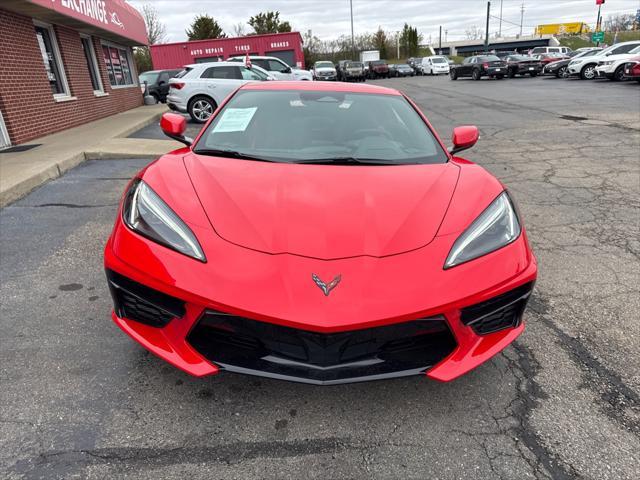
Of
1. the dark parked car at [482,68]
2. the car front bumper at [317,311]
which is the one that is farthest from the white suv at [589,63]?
the car front bumper at [317,311]

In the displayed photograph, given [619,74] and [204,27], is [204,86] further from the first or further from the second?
[204,27]

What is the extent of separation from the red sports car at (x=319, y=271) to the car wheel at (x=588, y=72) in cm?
2539

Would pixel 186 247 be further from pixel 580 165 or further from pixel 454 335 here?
pixel 580 165

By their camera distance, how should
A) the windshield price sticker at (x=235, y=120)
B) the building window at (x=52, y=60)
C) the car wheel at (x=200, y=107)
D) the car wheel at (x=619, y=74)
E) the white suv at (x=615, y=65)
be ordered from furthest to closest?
the car wheel at (x=619, y=74) → the white suv at (x=615, y=65) → the car wheel at (x=200, y=107) → the building window at (x=52, y=60) → the windshield price sticker at (x=235, y=120)

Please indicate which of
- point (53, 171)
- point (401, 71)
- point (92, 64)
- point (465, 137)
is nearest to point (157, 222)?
point (465, 137)

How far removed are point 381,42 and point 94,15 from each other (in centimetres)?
6235

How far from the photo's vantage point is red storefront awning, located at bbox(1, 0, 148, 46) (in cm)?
838

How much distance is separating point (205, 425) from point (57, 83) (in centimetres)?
1095

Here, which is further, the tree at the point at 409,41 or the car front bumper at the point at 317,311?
the tree at the point at 409,41

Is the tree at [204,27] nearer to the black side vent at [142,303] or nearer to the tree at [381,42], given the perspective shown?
the tree at [381,42]

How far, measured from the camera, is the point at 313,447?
1.76 metres

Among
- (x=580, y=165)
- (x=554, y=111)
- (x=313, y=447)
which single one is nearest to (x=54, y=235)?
(x=313, y=447)

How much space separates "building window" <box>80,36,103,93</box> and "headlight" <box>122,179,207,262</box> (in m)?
12.2

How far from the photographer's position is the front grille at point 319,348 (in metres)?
1.69
